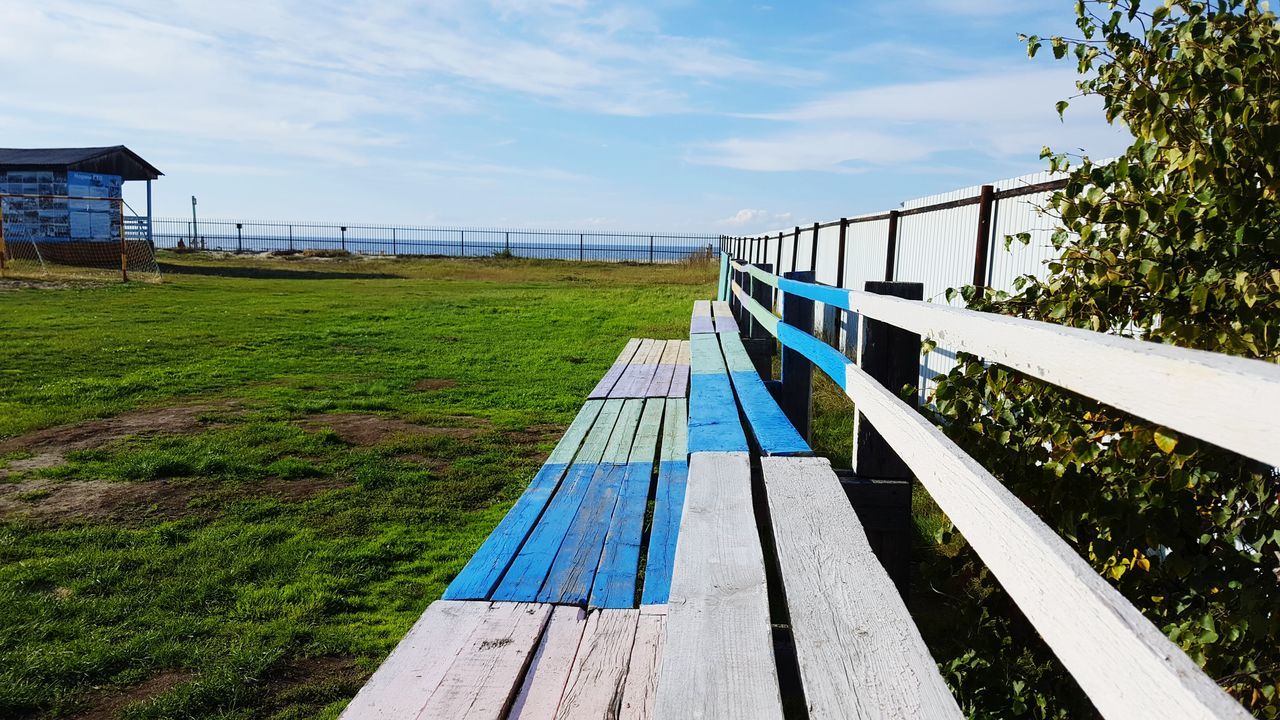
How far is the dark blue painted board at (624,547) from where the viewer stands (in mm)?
2514

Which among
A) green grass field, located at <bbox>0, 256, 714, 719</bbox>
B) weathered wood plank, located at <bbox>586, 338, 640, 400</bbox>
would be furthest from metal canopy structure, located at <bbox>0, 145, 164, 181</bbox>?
weathered wood plank, located at <bbox>586, 338, 640, 400</bbox>

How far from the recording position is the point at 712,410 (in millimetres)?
3951

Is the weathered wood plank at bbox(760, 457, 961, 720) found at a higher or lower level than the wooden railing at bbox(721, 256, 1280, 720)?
lower

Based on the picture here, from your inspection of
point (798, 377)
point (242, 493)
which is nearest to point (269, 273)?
point (242, 493)

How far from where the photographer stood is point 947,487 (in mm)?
1700

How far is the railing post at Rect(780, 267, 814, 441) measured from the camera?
4.83 meters

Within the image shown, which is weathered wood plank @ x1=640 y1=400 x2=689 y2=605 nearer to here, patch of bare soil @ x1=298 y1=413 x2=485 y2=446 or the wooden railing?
the wooden railing

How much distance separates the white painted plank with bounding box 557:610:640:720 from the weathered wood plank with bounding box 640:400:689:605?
16 centimetres

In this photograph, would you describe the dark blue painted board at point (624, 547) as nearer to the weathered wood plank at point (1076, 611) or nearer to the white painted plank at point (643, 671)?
the white painted plank at point (643, 671)

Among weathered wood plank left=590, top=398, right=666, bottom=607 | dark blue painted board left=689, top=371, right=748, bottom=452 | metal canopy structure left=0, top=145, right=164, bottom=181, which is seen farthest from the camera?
metal canopy structure left=0, top=145, right=164, bottom=181

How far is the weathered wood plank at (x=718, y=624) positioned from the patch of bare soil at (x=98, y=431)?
492 centimetres

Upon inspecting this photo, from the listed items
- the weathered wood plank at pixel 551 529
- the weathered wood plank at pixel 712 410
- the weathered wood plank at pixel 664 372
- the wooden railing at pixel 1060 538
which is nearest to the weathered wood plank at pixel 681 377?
the weathered wood plank at pixel 664 372

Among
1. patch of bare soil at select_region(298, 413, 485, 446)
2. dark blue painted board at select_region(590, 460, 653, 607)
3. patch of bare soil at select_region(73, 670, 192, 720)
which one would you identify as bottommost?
patch of bare soil at select_region(73, 670, 192, 720)

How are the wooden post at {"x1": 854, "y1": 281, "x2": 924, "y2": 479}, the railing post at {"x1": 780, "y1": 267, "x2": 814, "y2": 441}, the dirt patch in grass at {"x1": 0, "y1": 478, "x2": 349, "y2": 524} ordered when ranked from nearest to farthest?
the wooden post at {"x1": 854, "y1": 281, "x2": 924, "y2": 479} → the dirt patch in grass at {"x1": 0, "y1": 478, "x2": 349, "y2": 524} → the railing post at {"x1": 780, "y1": 267, "x2": 814, "y2": 441}
